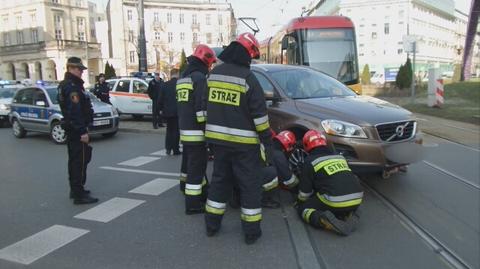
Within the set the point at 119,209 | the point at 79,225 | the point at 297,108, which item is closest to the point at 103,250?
the point at 79,225

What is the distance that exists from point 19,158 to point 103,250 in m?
6.33

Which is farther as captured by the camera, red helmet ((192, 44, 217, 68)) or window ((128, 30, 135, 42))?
window ((128, 30, 135, 42))

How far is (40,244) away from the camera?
14.9ft

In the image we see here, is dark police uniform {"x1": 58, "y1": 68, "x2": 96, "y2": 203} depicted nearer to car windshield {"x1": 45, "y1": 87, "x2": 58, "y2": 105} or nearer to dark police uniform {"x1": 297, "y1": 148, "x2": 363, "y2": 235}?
dark police uniform {"x1": 297, "y1": 148, "x2": 363, "y2": 235}

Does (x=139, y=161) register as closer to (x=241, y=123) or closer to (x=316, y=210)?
(x=316, y=210)

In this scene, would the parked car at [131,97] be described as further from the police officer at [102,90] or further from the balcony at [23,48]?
the balcony at [23,48]

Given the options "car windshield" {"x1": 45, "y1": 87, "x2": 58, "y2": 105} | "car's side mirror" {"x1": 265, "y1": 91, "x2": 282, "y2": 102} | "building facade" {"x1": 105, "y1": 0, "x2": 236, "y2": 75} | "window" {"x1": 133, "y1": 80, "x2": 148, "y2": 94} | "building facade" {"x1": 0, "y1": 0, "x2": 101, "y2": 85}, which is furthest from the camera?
"building facade" {"x1": 105, "y1": 0, "x2": 236, "y2": 75}

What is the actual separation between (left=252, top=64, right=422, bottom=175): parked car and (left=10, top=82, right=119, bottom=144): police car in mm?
6582

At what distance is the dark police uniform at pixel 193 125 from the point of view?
512 centimetres

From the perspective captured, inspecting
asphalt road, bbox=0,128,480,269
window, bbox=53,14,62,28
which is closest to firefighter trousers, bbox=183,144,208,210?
asphalt road, bbox=0,128,480,269

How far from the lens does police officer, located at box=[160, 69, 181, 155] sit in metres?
9.21

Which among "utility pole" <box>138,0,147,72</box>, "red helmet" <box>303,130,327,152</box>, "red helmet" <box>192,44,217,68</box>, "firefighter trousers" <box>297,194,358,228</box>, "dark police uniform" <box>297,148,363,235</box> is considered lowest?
"firefighter trousers" <box>297,194,358,228</box>

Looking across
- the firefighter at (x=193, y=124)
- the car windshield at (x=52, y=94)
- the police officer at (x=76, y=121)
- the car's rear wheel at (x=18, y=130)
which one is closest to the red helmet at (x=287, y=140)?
the firefighter at (x=193, y=124)

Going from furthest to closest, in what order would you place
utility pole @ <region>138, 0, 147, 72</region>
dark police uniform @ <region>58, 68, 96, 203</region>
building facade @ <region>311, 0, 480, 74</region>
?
building facade @ <region>311, 0, 480, 74</region>
utility pole @ <region>138, 0, 147, 72</region>
dark police uniform @ <region>58, 68, 96, 203</region>
